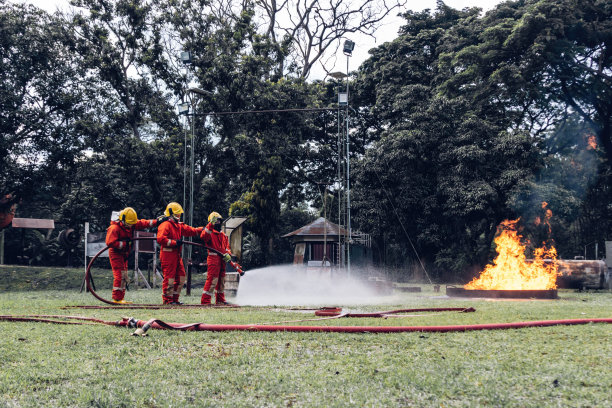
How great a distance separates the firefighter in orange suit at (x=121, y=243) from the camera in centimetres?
1112

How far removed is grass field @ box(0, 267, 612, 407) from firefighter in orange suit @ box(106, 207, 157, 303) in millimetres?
5342

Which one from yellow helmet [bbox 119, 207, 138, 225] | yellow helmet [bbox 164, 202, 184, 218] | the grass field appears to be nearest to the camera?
the grass field

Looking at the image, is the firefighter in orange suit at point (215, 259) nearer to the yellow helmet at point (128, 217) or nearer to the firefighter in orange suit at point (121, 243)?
the firefighter in orange suit at point (121, 243)

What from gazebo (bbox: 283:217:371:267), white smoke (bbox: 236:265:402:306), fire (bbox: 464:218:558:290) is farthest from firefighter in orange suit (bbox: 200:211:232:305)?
gazebo (bbox: 283:217:371:267)

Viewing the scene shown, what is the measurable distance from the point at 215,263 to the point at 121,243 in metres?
1.97

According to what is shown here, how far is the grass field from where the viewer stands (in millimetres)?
3162

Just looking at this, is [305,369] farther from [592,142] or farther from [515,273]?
[592,142]

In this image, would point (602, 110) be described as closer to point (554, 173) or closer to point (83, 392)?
point (554, 173)

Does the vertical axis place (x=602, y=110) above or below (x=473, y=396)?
above

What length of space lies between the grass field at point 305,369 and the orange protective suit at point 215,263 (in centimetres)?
529

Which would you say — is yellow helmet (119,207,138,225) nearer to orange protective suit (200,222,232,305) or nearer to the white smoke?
orange protective suit (200,222,232,305)

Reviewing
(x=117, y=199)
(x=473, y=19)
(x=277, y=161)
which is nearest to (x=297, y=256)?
(x=277, y=161)

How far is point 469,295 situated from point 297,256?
1817 cm

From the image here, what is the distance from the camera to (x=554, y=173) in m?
24.7
